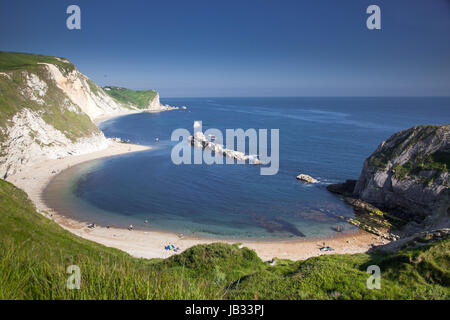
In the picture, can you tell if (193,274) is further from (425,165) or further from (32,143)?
(32,143)

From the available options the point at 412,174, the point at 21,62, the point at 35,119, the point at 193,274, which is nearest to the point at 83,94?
the point at 21,62

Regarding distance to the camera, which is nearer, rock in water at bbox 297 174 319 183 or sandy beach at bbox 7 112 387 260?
sandy beach at bbox 7 112 387 260

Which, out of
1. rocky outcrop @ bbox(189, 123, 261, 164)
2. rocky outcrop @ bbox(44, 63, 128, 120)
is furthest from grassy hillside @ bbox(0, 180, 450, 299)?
rocky outcrop @ bbox(44, 63, 128, 120)

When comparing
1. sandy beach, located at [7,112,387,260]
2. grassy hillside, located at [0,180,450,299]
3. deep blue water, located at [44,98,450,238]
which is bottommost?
sandy beach, located at [7,112,387,260]

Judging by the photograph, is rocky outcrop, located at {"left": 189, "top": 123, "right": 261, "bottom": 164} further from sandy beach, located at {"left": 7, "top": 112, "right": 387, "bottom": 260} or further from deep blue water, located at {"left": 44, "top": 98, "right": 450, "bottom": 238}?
sandy beach, located at {"left": 7, "top": 112, "right": 387, "bottom": 260}

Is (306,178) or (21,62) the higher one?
(21,62)

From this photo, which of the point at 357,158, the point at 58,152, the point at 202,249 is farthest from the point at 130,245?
the point at 357,158

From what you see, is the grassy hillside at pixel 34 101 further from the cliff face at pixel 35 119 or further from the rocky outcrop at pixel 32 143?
the rocky outcrop at pixel 32 143
